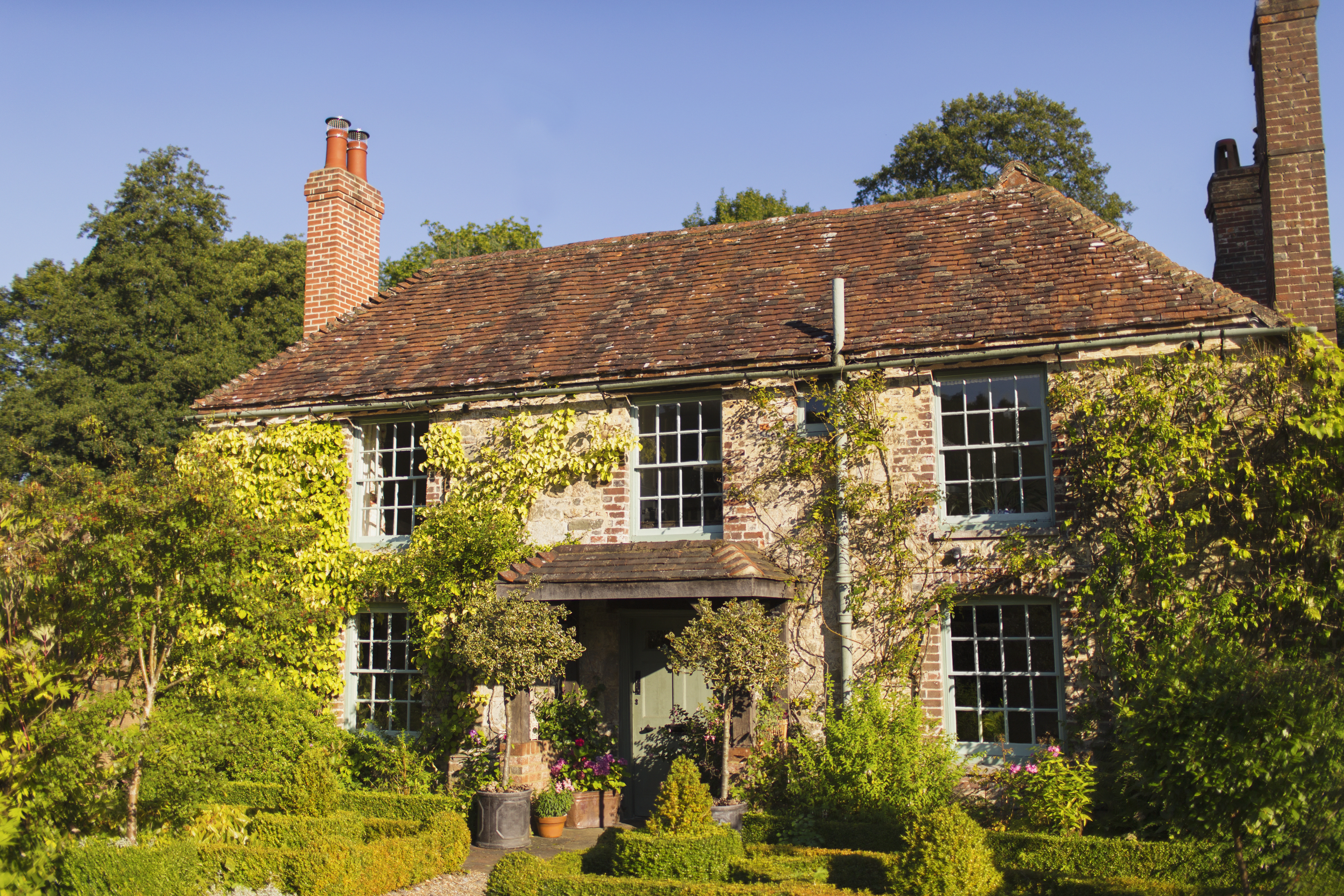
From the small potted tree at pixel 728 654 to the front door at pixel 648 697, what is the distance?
204 centimetres

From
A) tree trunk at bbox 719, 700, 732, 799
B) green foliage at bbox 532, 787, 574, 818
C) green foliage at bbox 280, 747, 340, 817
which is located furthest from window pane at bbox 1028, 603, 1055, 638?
green foliage at bbox 280, 747, 340, 817

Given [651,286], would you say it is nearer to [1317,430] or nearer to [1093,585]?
[1093,585]

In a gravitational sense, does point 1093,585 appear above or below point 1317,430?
below

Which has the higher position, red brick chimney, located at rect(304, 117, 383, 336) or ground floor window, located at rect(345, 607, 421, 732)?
red brick chimney, located at rect(304, 117, 383, 336)

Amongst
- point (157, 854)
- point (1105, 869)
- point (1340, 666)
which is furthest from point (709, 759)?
point (1340, 666)

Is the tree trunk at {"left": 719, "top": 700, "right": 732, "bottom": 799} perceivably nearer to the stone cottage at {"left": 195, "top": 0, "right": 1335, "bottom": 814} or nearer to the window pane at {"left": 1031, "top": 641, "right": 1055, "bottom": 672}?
the stone cottage at {"left": 195, "top": 0, "right": 1335, "bottom": 814}

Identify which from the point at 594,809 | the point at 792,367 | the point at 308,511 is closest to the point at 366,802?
the point at 594,809

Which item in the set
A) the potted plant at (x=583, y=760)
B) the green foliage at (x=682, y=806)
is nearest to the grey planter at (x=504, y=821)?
the potted plant at (x=583, y=760)

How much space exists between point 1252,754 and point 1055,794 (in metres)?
3.77

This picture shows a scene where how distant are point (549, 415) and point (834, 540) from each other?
417 cm

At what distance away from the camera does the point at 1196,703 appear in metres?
6.53

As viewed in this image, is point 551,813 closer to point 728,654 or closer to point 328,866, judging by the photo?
point 728,654

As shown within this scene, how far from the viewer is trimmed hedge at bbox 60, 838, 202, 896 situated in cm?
831

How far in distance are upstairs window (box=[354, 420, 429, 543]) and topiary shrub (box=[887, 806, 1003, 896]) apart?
871cm
